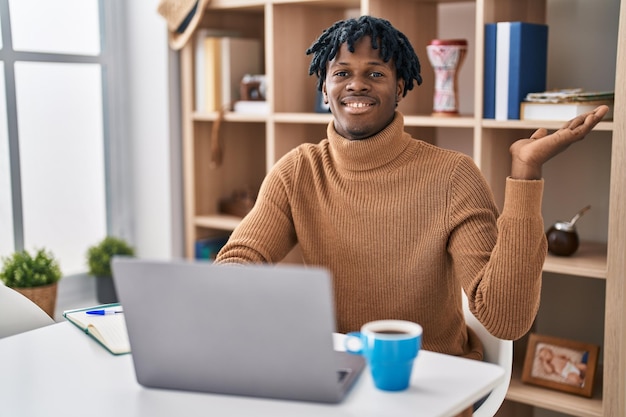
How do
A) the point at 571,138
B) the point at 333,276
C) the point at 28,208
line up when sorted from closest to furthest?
the point at 571,138 → the point at 333,276 → the point at 28,208

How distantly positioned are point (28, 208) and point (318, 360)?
2073 mm

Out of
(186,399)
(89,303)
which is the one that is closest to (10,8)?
(89,303)

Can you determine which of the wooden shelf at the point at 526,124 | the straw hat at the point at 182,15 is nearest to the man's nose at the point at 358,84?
the wooden shelf at the point at 526,124

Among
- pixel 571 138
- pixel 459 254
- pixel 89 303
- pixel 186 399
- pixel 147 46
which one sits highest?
pixel 147 46

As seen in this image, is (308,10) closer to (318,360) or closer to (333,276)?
(333,276)

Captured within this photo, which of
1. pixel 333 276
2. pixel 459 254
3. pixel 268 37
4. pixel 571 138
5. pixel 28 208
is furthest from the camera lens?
pixel 28 208

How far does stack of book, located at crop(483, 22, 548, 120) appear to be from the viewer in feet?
7.29

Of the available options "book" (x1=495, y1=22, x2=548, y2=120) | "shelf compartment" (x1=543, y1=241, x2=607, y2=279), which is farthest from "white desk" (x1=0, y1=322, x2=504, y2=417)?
"book" (x1=495, y1=22, x2=548, y2=120)

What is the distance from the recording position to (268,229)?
1789 millimetres

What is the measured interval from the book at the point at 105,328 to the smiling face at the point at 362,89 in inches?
24.8

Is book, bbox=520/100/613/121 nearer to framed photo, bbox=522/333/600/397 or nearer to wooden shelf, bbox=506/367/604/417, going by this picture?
framed photo, bbox=522/333/600/397

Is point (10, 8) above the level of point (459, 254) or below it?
above

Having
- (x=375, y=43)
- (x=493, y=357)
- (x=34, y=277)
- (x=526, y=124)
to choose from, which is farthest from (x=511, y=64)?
(x=34, y=277)

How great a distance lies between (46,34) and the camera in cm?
287
